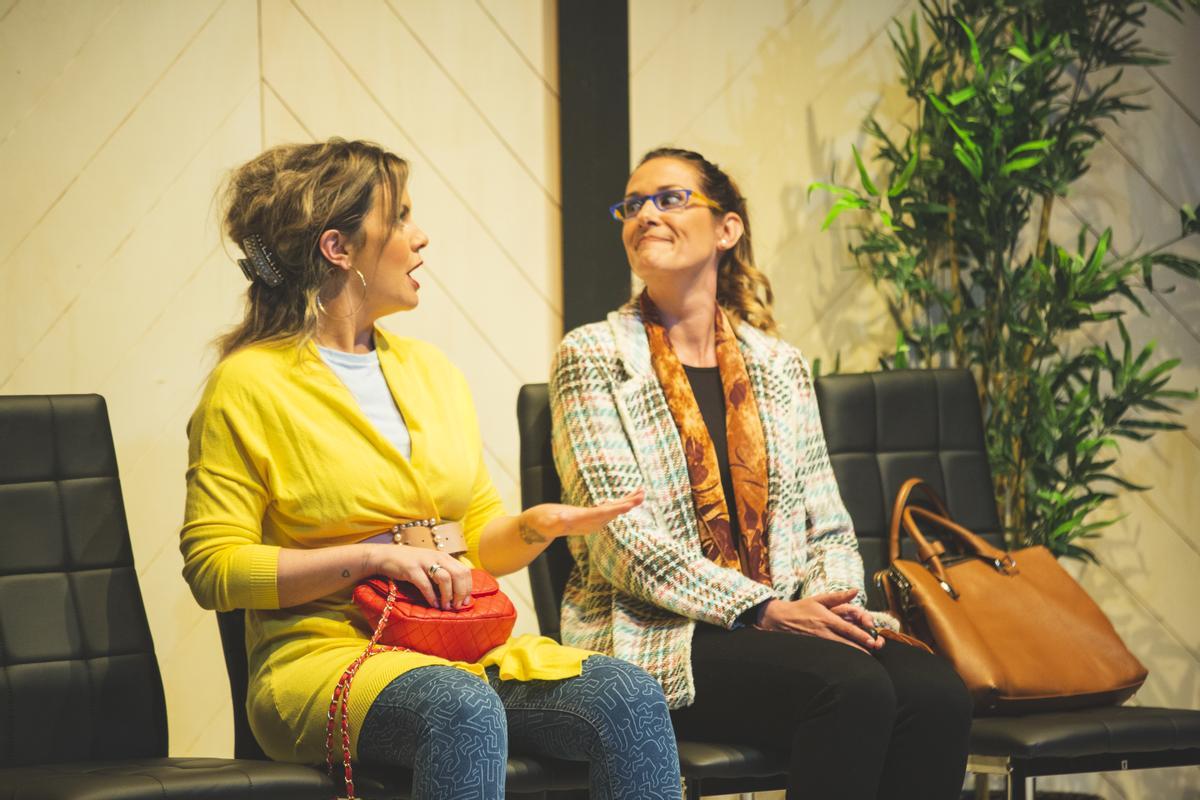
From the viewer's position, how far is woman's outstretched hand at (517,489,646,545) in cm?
218

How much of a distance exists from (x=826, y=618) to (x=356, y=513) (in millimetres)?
872

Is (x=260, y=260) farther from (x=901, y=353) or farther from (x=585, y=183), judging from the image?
(x=901, y=353)

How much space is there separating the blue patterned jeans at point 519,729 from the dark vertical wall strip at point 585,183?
1.35 metres

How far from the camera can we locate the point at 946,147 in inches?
133

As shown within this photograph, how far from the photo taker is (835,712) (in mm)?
2168

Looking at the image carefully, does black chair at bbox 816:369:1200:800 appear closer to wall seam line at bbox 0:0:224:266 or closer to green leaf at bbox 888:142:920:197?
green leaf at bbox 888:142:920:197

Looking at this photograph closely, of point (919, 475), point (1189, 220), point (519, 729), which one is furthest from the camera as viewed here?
point (1189, 220)

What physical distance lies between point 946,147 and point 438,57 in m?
1.30

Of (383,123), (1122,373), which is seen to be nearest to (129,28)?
(383,123)

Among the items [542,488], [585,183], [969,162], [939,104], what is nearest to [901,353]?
[969,162]

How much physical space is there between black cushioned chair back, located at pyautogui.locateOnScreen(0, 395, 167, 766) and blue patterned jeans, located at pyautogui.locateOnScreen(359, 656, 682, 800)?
57cm

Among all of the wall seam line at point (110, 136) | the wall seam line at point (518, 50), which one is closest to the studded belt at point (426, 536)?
the wall seam line at point (110, 136)

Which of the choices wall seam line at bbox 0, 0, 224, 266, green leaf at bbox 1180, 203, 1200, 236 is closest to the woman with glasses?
wall seam line at bbox 0, 0, 224, 266

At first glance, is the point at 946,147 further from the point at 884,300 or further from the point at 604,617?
the point at 604,617
